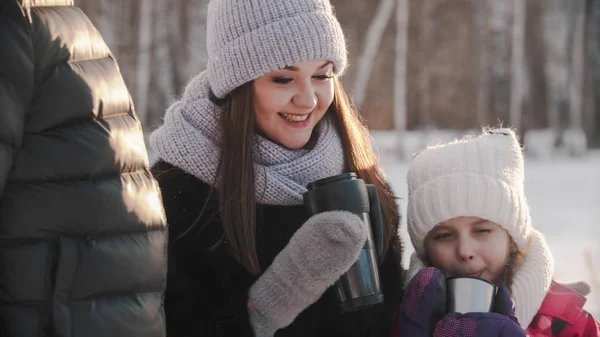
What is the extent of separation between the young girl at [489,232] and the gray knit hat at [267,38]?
0.51 m

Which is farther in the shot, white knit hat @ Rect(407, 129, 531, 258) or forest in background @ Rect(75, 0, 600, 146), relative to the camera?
forest in background @ Rect(75, 0, 600, 146)

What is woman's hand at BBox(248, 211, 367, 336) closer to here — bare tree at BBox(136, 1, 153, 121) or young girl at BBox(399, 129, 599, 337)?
young girl at BBox(399, 129, 599, 337)

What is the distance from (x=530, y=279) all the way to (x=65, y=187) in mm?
1576

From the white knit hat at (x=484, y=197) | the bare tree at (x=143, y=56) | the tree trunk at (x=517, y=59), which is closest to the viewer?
the white knit hat at (x=484, y=197)

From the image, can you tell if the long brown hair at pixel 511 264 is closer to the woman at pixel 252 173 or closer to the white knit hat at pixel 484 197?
the white knit hat at pixel 484 197

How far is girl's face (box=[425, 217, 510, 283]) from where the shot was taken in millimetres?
2506

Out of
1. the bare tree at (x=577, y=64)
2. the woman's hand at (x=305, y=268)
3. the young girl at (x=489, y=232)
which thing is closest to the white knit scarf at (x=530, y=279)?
→ the young girl at (x=489, y=232)

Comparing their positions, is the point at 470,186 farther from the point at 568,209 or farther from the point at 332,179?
the point at 568,209

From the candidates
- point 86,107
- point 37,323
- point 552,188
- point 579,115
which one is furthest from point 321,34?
point 579,115

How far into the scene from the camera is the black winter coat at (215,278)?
2318mm

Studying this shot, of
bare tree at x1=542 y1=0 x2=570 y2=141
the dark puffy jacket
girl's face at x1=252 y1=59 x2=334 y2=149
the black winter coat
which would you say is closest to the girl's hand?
the black winter coat

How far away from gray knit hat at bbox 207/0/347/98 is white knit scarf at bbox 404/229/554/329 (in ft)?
2.53

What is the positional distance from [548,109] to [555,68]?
0.71 metres

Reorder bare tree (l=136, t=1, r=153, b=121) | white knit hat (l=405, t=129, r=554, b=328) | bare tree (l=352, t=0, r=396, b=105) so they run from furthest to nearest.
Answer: bare tree (l=352, t=0, r=396, b=105) → bare tree (l=136, t=1, r=153, b=121) → white knit hat (l=405, t=129, r=554, b=328)
